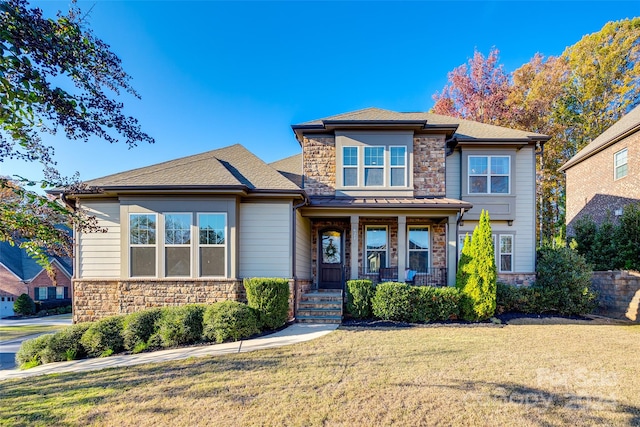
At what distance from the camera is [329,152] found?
37.6 feet

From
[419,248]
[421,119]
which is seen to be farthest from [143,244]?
[421,119]

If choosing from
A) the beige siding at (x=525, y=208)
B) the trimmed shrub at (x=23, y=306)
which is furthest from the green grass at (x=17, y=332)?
the beige siding at (x=525, y=208)

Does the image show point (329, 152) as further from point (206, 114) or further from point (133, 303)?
point (133, 303)

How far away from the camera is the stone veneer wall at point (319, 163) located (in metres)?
11.3

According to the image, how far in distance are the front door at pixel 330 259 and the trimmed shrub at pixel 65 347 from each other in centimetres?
711

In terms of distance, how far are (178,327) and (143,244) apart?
3.06 m

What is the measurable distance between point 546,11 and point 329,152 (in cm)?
997

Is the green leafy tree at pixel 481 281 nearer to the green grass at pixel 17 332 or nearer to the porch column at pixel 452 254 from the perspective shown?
the porch column at pixel 452 254

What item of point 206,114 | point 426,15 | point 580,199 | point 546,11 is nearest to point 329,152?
point 206,114

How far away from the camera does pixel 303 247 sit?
420 inches

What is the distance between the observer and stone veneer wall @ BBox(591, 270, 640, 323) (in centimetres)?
945

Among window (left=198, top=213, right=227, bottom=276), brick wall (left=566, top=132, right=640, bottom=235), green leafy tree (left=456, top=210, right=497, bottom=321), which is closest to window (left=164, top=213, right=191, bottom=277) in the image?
window (left=198, top=213, right=227, bottom=276)

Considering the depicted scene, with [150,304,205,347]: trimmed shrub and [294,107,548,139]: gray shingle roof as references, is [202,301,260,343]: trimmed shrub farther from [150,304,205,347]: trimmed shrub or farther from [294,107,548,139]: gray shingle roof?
[294,107,548,139]: gray shingle roof

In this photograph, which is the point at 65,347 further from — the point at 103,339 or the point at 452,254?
the point at 452,254
